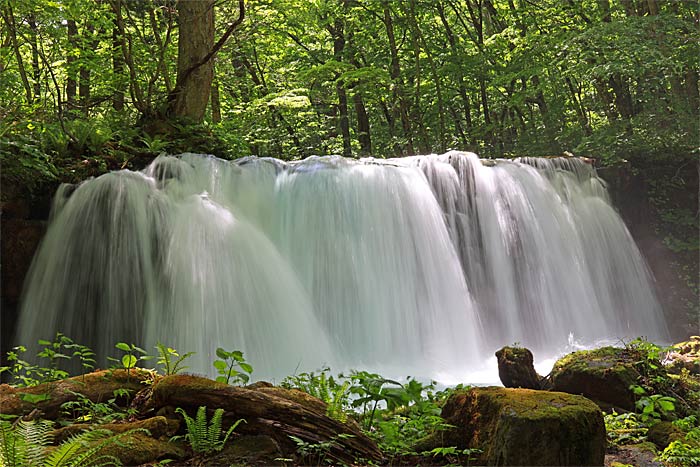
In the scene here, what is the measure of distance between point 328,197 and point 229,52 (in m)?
6.68

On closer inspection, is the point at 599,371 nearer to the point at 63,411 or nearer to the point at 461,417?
the point at 461,417

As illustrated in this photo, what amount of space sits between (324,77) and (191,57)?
5352 millimetres

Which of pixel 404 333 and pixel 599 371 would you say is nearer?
pixel 599 371

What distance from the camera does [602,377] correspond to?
4.62 m

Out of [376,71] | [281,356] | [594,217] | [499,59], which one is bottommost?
[281,356]

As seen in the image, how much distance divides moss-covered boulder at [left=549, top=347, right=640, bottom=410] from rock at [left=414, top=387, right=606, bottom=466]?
6.59 ft

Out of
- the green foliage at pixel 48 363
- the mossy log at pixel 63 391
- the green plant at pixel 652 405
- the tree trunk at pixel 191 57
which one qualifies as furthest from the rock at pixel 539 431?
the tree trunk at pixel 191 57

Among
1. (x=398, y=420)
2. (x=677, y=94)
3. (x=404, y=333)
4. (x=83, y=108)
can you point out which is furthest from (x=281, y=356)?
(x=677, y=94)

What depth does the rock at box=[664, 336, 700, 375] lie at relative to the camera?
18.8 ft

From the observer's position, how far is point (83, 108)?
1198 cm

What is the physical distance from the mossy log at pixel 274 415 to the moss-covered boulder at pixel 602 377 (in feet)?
8.54

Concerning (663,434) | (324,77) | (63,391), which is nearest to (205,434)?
(63,391)

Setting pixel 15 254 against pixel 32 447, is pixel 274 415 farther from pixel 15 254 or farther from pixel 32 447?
pixel 15 254

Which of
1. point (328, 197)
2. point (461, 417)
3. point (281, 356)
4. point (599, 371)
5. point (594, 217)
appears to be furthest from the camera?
point (594, 217)
